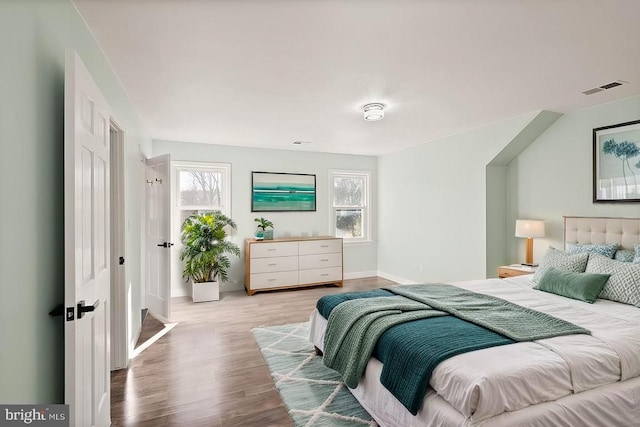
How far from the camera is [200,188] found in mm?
5484

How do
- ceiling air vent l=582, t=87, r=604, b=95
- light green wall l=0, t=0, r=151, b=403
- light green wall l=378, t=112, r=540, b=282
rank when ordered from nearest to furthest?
light green wall l=0, t=0, r=151, b=403, ceiling air vent l=582, t=87, r=604, b=95, light green wall l=378, t=112, r=540, b=282

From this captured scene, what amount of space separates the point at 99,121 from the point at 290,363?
236cm

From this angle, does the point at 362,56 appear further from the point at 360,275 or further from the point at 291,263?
the point at 360,275

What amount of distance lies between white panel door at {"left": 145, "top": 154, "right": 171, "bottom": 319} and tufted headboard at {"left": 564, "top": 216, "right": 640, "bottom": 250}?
4.54 m

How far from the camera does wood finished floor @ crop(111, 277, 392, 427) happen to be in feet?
7.18

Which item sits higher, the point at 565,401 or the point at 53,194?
the point at 53,194

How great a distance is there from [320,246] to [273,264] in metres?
0.89

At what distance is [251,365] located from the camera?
9.49 ft

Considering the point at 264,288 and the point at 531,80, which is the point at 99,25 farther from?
the point at 264,288

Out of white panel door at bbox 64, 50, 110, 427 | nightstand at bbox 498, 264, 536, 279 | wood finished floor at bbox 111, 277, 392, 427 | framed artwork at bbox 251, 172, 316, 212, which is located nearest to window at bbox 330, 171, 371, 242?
framed artwork at bbox 251, 172, 316, 212

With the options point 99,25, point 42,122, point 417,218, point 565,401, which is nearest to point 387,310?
point 565,401

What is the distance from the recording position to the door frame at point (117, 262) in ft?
9.21

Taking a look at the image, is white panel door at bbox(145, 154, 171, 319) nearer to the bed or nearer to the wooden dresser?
the wooden dresser

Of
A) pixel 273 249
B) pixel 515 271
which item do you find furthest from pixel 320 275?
pixel 515 271
